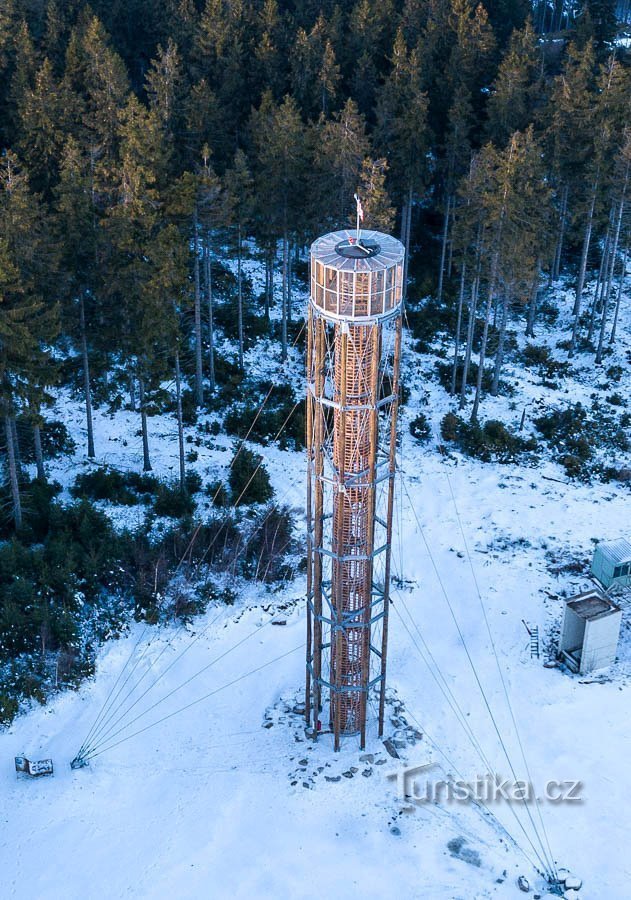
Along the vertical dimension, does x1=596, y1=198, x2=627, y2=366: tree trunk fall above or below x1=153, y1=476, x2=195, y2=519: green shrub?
above

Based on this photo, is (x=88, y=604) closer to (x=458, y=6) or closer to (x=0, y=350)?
(x=0, y=350)

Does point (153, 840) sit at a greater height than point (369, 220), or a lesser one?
lesser

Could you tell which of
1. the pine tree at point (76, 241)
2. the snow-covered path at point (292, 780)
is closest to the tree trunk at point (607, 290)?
the snow-covered path at point (292, 780)

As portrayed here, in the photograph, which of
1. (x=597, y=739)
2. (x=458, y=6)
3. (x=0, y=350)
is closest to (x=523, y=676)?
(x=597, y=739)

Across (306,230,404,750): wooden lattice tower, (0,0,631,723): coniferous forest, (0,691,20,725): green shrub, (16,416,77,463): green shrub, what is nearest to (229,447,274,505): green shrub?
(0,0,631,723): coniferous forest

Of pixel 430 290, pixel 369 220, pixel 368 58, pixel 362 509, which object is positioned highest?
pixel 368 58

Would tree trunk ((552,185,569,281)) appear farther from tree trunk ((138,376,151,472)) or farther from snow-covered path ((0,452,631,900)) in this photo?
tree trunk ((138,376,151,472))

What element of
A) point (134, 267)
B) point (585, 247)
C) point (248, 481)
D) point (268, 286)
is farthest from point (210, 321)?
point (585, 247)
